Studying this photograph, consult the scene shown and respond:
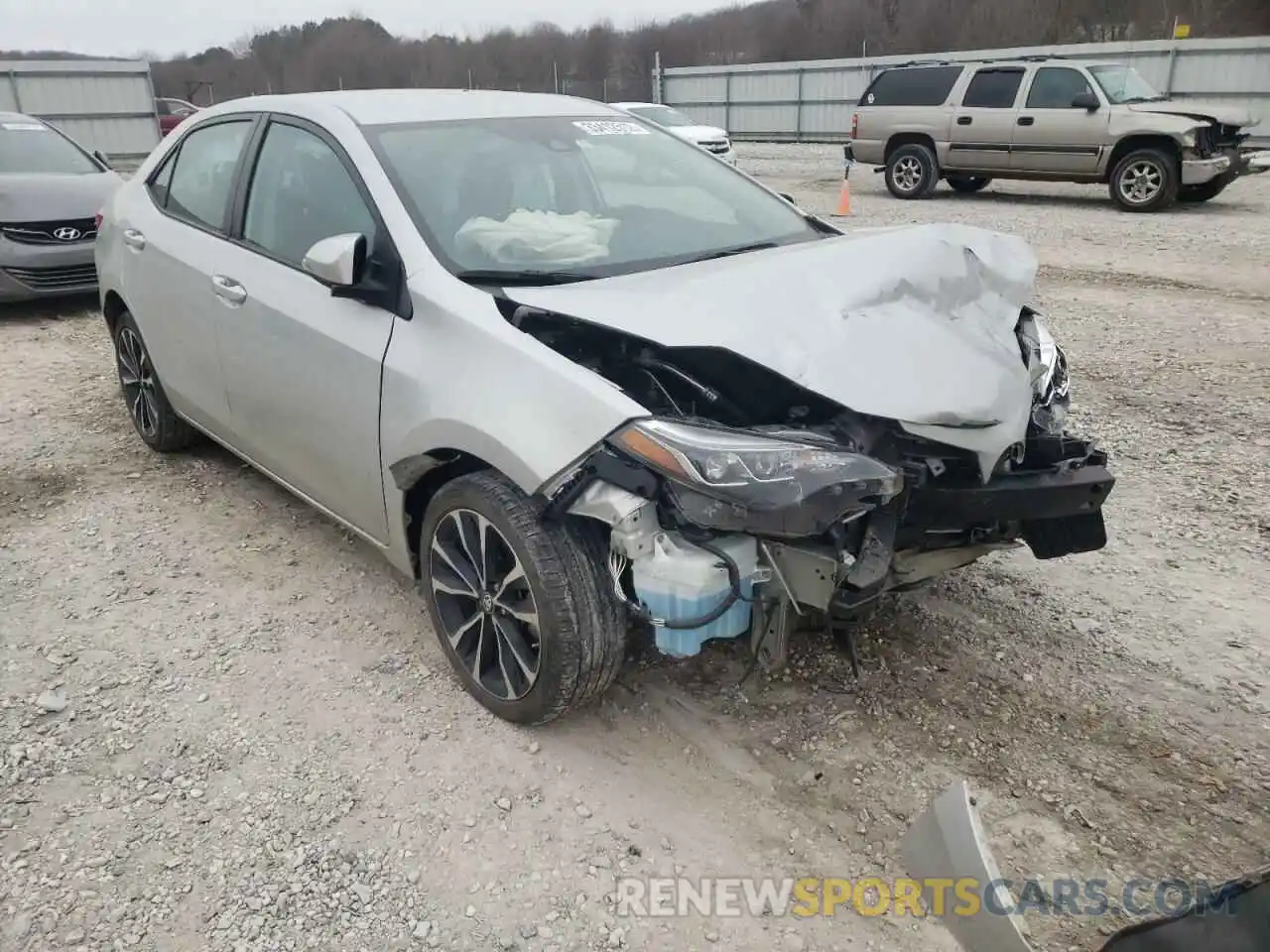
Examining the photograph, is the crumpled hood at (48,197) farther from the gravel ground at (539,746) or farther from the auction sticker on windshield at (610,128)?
the auction sticker on windshield at (610,128)

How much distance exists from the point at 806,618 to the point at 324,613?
1873 millimetres

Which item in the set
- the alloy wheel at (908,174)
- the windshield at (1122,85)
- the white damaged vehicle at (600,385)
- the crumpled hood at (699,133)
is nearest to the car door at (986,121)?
the alloy wheel at (908,174)

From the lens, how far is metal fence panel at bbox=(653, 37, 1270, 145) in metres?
19.0

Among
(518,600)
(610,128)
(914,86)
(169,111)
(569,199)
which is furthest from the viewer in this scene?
(169,111)

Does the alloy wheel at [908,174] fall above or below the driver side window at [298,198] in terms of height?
below

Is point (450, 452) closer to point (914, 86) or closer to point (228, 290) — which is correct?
point (228, 290)

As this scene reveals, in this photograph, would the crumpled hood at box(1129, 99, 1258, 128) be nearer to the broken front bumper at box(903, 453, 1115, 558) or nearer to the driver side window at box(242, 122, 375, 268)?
the broken front bumper at box(903, 453, 1115, 558)

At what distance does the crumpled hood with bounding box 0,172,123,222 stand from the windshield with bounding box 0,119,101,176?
1.07 ft

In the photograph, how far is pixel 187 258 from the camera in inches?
161

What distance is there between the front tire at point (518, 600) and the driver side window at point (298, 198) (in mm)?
987

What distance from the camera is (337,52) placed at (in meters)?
51.8

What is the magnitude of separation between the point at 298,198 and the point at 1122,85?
12826 mm

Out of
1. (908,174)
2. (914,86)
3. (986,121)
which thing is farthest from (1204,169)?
(914,86)

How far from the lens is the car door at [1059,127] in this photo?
1271cm
